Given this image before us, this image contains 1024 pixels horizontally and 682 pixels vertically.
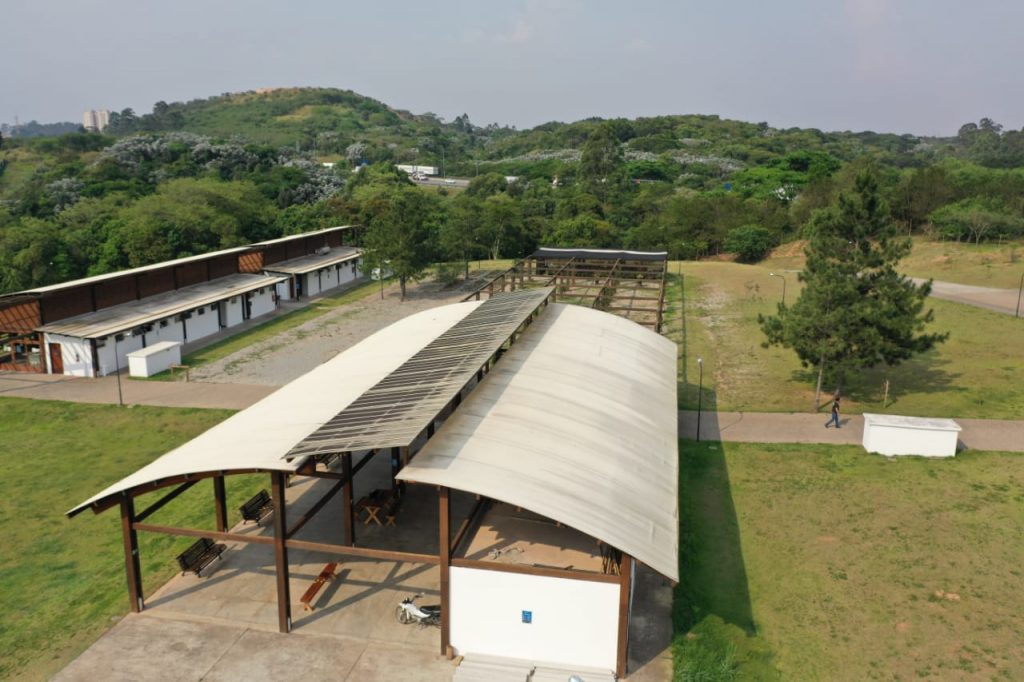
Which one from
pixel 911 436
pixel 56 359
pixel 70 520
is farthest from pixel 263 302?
pixel 911 436

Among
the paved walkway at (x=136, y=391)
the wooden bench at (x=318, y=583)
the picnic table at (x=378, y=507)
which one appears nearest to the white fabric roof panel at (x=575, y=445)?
the picnic table at (x=378, y=507)

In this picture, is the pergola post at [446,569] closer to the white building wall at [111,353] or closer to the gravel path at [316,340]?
the gravel path at [316,340]

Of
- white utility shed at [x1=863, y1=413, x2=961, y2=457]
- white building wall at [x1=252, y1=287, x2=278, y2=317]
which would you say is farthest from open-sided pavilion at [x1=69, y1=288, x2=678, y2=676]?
white building wall at [x1=252, y1=287, x2=278, y2=317]

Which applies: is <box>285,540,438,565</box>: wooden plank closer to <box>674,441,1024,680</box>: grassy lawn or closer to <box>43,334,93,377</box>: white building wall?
<box>674,441,1024,680</box>: grassy lawn

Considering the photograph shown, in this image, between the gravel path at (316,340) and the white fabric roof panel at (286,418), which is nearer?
the white fabric roof panel at (286,418)

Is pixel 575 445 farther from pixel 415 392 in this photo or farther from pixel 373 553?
pixel 373 553

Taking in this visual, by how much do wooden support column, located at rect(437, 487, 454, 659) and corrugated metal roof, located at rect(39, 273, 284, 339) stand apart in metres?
27.6

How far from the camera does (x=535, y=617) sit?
564 inches

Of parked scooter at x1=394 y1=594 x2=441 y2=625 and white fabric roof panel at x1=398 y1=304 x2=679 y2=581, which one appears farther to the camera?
parked scooter at x1=394 y1=594 x2=441 y2=625

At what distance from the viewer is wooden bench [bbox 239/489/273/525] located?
772 inches

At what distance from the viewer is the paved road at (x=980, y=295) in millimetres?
46625

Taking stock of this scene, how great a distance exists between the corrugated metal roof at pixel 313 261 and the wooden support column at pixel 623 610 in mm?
43428

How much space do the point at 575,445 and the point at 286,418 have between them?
7201 millimetres

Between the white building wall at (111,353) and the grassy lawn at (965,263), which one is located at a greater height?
the grassy lawn at (965,263)
